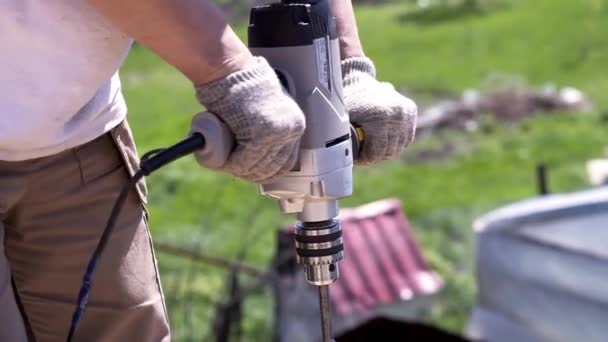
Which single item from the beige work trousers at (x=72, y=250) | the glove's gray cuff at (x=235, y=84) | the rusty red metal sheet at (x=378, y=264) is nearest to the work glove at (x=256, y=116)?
the glove's gray cuff at (x=235, y=84)

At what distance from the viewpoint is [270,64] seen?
1791mm

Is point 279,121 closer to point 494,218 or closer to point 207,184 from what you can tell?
point 494,218

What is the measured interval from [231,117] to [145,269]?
478mm

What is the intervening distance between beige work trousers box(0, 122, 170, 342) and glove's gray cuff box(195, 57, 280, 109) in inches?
13.8

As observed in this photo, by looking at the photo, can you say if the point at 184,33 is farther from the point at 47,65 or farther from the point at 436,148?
the point at 436,148

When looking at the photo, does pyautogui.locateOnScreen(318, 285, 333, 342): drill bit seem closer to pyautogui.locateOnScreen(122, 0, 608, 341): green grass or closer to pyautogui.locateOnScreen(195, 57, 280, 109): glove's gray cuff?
pyautogui.locateOnScreen(195, 57, 280, 109): glove's gray cuff

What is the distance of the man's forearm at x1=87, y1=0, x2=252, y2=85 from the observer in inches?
63.5

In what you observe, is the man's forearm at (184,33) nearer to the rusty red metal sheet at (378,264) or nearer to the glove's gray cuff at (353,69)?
the glove's gray cuff at (353,69)

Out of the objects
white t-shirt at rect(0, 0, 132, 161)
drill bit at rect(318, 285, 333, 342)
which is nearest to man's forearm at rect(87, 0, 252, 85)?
white t-shirt at rect(0, 0, 132, 161)

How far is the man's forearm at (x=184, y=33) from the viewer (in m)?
1.61

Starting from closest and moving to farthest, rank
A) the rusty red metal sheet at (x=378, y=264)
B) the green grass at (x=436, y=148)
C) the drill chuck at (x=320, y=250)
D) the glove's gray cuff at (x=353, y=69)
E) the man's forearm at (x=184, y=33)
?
the man's forearm at (x=184, y=33)
the drill chuck at (x=320, y=250)
the glove's gray cuff at (x=353, y=69)
the rusty red metal sheet at (x=378, y=264)
the green grass at (x=436, y=148)

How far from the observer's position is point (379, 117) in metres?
1.91

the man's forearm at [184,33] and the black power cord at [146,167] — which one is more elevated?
the man's forearm at [184,33]

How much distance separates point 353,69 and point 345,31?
0.08 m
